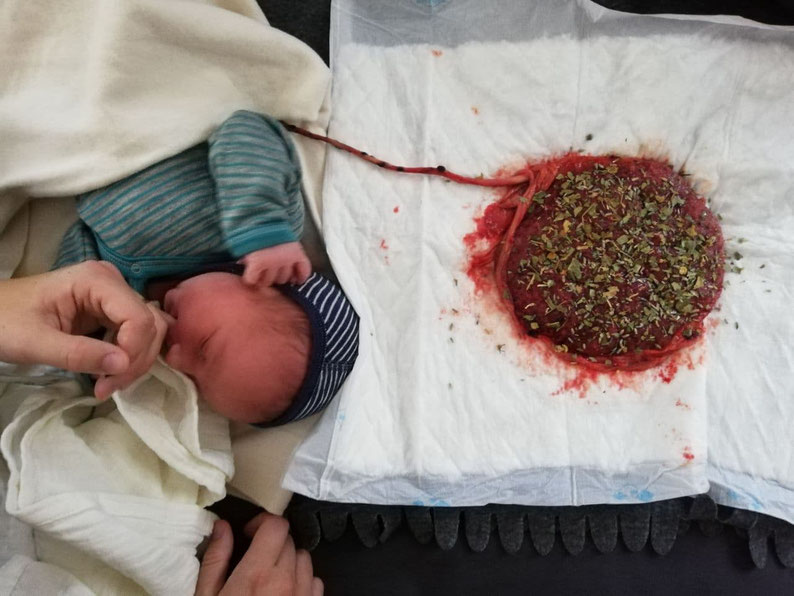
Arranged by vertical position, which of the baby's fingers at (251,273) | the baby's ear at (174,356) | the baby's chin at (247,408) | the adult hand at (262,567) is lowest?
the adult hand at (262,567)

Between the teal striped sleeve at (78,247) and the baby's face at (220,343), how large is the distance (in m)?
0.13

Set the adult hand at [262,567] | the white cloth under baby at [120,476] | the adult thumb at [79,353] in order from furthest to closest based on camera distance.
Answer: the adult hand at [262,567] < the white cloth under baby at [120,476] < the adult thumb at [79,353]

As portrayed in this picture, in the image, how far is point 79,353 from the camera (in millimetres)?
673

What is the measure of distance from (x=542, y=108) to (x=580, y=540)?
2.25 ft

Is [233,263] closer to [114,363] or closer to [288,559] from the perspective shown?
[114,363]

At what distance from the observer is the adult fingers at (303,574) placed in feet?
3.03

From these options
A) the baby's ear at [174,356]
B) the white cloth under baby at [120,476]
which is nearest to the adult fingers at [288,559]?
the white cloth under baby at [120,476]

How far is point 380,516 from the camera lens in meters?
0.99

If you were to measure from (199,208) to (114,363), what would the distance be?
0.95 feet

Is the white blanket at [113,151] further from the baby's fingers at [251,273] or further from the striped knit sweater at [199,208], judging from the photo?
the baby's fingers at [251,273]

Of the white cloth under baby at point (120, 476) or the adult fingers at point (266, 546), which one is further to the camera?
the adult fingers at point (266, 546)

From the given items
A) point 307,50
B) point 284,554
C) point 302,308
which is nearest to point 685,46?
point 307,50

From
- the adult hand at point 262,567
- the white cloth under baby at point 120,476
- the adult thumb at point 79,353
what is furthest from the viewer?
the adult hand at point 262,567

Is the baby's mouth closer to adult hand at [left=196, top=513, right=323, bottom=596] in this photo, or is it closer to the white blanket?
the white blanket
